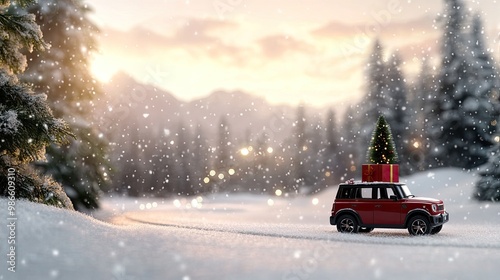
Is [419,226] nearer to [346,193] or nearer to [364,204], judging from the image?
[364,204]

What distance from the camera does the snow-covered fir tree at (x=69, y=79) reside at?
85.9 feet

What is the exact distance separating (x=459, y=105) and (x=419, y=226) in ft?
91.9

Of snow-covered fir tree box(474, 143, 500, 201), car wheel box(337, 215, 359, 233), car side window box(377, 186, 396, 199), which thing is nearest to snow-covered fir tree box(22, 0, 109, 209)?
car wheel box(337, 215, 359, 233)

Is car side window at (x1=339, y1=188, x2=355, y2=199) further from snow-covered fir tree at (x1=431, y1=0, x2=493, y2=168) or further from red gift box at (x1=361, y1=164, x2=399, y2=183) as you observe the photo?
snow-covered fir tree at (x1=431, y1=0, x2=493, y2=168)

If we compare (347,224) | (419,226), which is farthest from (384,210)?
(347,224)

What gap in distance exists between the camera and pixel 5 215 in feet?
44.7

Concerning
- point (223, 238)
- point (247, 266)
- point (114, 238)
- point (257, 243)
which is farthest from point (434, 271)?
point (114, 238)

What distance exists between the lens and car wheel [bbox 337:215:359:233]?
65.7 ft

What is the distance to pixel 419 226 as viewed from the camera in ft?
62.7

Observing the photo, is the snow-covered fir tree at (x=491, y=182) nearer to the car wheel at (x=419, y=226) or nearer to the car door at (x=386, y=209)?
the car wheel at (x=419, y=226)

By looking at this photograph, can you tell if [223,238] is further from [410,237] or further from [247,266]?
[410,237]

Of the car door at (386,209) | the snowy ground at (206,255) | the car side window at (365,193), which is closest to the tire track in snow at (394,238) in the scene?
the snowy ground at (206,255)

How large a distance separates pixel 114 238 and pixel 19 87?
205 inches

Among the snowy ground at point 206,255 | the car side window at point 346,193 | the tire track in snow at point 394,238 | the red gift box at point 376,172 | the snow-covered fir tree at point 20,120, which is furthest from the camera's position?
the red gift box at point 376,172
